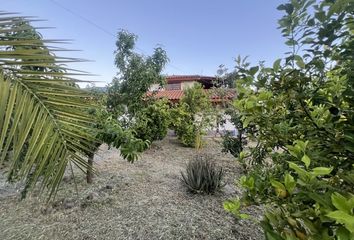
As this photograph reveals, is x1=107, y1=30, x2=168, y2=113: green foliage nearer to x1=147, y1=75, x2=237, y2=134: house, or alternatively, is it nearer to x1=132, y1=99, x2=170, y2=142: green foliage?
x1=147, y1=75, x2=237, y2=134: house

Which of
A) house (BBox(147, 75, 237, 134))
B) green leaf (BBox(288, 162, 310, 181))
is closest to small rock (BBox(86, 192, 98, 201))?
house (BBox(147, 75, 237, 134))

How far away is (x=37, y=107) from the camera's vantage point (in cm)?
142

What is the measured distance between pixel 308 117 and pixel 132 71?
7048mm

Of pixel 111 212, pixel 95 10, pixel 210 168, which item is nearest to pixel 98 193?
pixel 111 212

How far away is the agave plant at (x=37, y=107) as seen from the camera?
137cm

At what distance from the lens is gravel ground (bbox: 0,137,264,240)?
3605mm

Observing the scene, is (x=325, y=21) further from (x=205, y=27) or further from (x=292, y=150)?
(x=205, y=27)

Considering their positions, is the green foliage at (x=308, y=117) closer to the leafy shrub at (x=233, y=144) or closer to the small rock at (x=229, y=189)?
the small rock at (x=229, y=189)

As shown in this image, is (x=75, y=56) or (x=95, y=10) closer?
(x=75, y=56)

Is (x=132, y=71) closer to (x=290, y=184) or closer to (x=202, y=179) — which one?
(x=202, y=179)

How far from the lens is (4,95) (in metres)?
1.36

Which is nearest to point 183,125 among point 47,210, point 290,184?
point 47,210

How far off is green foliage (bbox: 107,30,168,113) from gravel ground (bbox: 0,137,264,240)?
2635 mm

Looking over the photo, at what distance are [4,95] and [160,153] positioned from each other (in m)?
8.03
